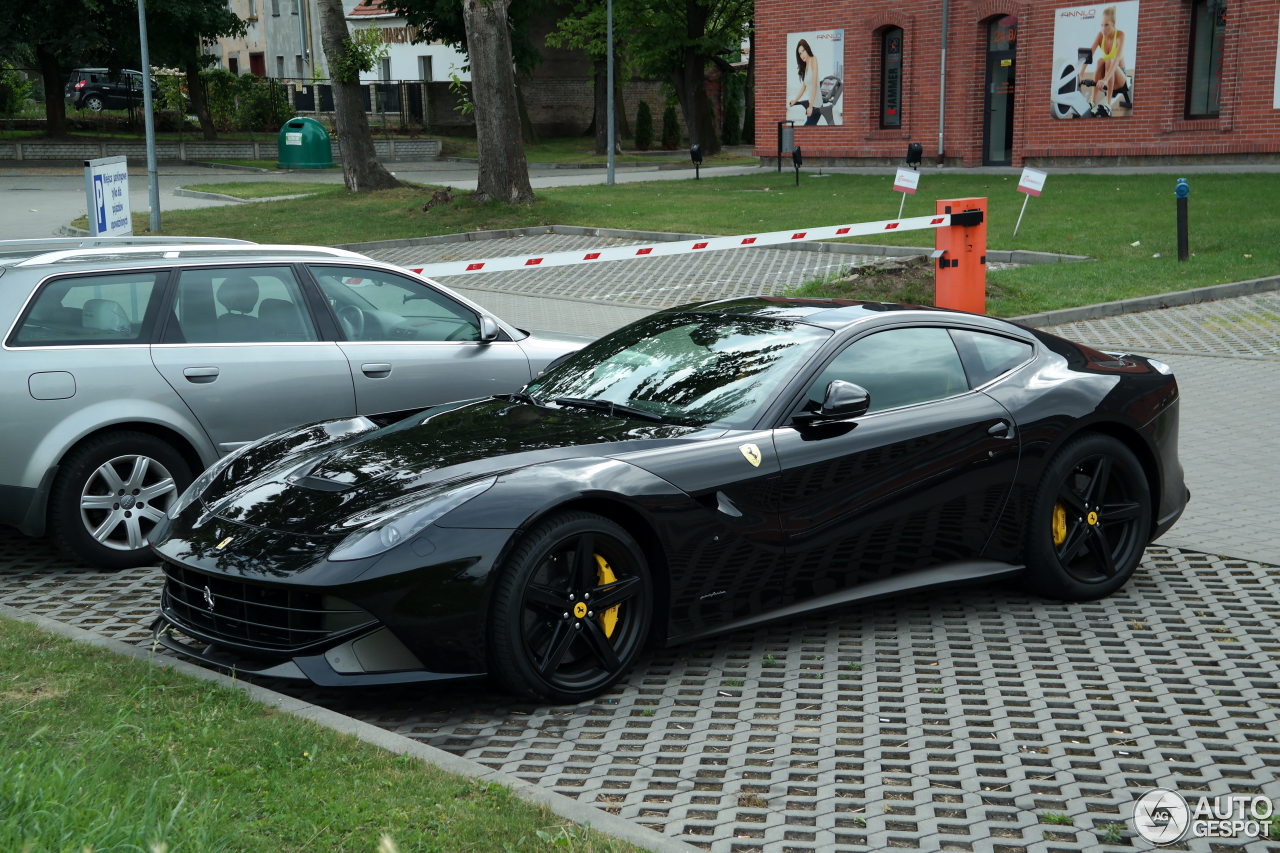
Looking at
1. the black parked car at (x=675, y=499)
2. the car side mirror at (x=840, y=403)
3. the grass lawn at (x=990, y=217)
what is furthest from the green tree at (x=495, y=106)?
the car side mirror at (x=840, y=403)

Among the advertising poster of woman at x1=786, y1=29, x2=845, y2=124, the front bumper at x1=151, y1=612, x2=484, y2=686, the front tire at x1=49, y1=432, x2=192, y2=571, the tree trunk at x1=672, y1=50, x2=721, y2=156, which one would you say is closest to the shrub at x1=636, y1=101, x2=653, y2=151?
the tree trunk at x1=672, y1=50, x2=721, y2=156

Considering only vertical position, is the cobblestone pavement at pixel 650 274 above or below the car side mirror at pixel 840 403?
below

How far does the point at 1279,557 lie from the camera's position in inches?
271

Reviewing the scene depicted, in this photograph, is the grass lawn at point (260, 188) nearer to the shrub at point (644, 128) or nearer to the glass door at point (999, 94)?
the glass door at point (999, 94)

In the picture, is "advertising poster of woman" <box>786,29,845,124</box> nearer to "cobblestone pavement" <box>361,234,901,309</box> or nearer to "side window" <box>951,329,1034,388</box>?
"cobblestone pavement" <box>361,234,901,309</box>

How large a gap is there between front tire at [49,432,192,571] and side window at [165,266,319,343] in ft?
2.07

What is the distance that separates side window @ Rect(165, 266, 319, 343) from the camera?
7.24 metres

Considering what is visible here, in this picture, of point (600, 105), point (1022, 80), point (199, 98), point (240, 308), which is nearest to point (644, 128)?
point (600, 105)

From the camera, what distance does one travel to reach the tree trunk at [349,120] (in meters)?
27.3

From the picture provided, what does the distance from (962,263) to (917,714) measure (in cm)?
938

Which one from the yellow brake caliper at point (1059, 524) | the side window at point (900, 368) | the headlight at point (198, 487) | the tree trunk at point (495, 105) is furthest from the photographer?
the tree trunk at point (495, 105)

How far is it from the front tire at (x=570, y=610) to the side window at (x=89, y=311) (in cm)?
323

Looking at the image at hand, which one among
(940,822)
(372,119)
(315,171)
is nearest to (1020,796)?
(940,822)

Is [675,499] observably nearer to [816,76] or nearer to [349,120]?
[349,120]
